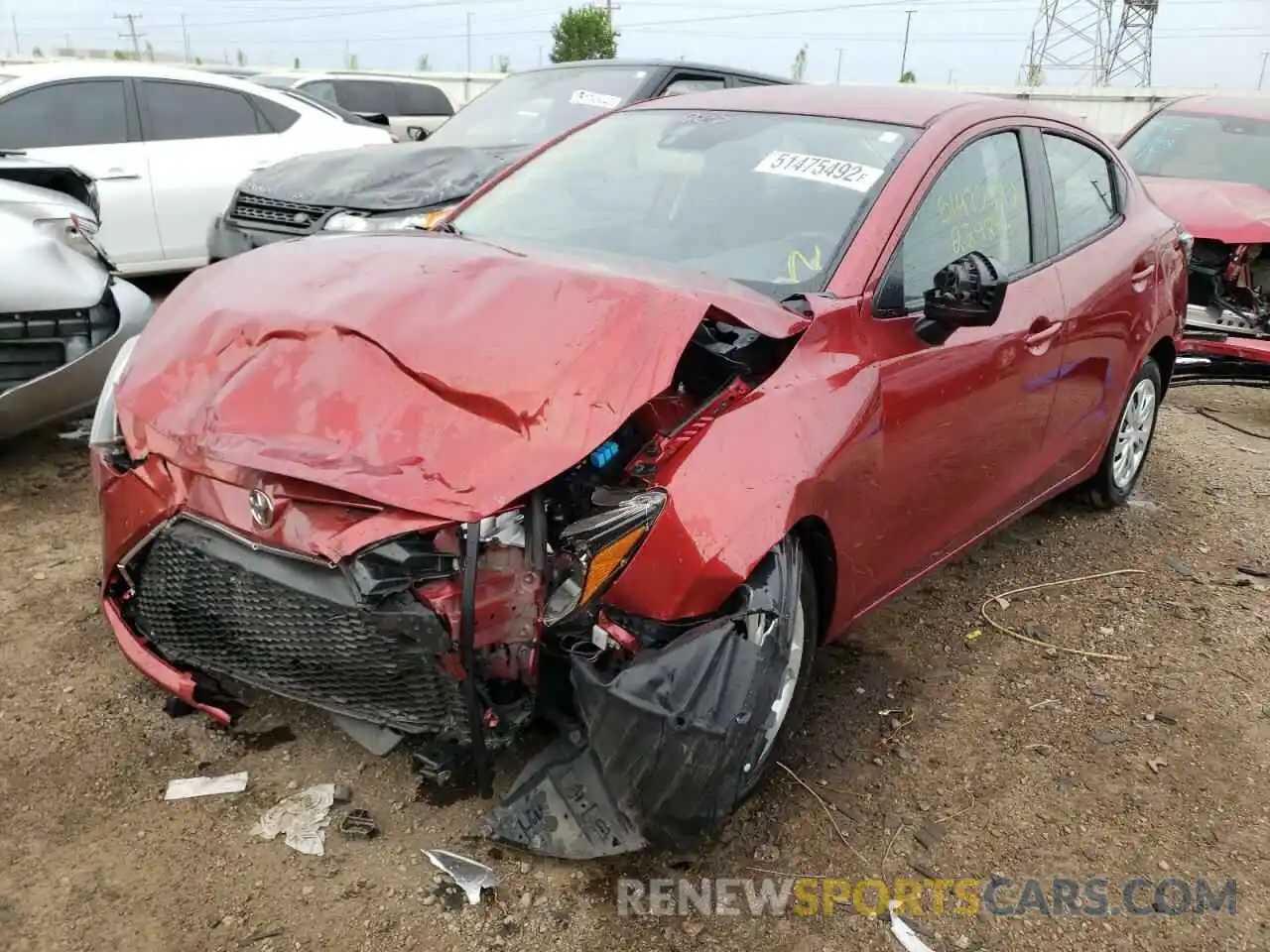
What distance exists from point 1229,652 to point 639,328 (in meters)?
2.52

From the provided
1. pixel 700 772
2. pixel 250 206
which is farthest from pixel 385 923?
pixel 250 206

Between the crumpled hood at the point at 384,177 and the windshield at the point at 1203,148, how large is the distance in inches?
177

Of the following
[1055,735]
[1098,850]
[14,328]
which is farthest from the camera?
[14,328]

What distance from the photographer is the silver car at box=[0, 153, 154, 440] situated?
4145 millimetres

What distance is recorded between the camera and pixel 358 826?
2.50 m

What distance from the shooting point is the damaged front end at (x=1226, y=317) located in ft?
19.3

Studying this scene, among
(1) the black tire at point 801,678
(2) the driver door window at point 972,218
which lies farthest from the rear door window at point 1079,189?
(1) the black tire at point 801,678

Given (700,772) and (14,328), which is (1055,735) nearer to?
(700,772)

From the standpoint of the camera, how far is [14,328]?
13.6ft

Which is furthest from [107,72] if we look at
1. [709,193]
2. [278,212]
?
[709,193]

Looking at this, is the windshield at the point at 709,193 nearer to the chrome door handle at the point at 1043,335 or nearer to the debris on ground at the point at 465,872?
the chrome door handle at the point at 1043,335

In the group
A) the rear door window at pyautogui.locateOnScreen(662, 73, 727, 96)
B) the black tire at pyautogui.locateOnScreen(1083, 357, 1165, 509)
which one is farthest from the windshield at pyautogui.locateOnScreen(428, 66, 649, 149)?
the black tire at pyautogui.locateOnScreen(1083, 357, 1165, 509)

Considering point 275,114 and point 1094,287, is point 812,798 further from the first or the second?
point 275,114

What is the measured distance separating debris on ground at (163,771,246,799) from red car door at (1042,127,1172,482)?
9.29 ft
